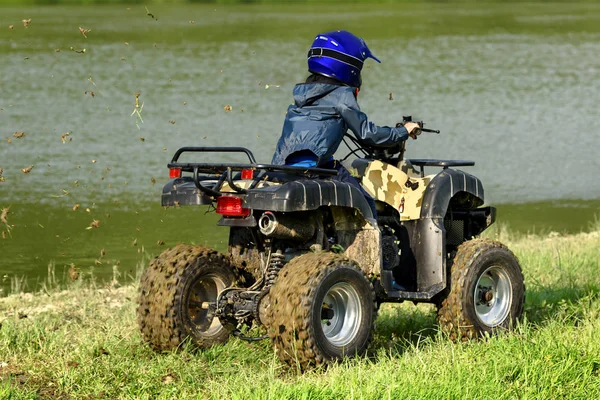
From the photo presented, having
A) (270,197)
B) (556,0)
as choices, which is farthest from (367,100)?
(556,0)

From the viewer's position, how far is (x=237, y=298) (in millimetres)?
6430

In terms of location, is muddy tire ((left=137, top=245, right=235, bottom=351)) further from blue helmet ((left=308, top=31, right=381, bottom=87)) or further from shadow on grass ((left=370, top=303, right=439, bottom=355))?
blue helmet ((left=308, top=31, right=381, bottom=87))

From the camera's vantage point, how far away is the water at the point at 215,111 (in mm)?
13148

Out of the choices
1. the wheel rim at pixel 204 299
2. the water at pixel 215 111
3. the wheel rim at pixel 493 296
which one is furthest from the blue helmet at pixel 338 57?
the water at pixel 215 111

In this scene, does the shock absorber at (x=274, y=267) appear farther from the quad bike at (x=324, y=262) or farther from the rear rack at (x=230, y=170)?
the rear rack at (x=230, y=170)

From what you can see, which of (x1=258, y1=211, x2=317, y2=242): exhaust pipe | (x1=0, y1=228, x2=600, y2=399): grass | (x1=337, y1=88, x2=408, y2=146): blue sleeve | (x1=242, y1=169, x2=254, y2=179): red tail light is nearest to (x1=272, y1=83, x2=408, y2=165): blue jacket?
(x1=337, y1=88, x2=408, y2=146): blue sleeve

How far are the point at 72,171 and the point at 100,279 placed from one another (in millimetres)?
4715

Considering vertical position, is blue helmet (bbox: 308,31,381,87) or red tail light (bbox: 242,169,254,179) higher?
blue helmet (bbox: 308,31,381,87)

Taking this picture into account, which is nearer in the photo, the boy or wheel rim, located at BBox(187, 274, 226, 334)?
the boy

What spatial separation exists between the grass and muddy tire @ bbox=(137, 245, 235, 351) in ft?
0.37

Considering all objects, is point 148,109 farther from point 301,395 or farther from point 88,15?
point 88,15

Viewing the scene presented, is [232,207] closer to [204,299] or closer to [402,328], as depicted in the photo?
[204,299]

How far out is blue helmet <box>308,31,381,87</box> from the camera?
658 centimetres

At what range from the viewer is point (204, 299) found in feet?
22.2
